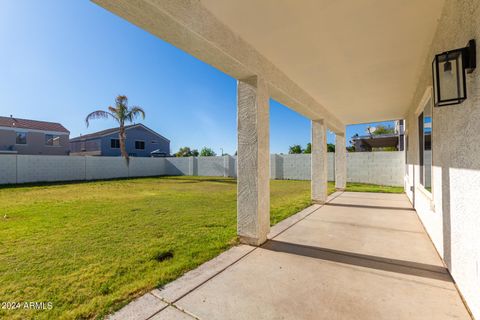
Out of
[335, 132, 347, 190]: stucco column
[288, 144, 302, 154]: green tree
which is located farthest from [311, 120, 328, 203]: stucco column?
[288, 144, 302, 154]: green tree

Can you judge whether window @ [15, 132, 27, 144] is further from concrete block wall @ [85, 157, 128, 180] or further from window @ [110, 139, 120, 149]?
concrete block wall @ [85, 157, 128, 180]

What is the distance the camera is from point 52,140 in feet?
64.3

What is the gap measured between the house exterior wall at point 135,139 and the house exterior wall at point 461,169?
2544 centimetres

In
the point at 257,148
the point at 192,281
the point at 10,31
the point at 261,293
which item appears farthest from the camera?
the point at 10,31

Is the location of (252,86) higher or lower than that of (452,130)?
higher

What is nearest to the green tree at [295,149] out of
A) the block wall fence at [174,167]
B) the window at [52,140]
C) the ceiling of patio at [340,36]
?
the block wall fence at [174,167]

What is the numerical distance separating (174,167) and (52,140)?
38.2 ft

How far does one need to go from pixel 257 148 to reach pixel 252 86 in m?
1.00

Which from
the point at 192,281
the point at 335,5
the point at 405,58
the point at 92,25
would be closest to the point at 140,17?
the point at 335,5

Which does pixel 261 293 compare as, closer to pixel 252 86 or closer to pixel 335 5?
pixel 252 86

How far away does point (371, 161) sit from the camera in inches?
452

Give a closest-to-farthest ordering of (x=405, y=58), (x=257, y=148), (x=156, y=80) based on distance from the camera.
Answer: (x=257, y=148), (x=405, y=58), (x=156, y=80)

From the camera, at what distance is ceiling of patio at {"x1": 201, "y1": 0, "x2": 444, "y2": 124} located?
234 cm

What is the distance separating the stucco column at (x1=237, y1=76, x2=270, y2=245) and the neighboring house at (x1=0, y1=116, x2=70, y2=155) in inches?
921
